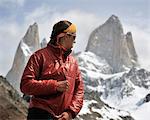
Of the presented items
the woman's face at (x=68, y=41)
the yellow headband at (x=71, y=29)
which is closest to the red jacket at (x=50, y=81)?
the woman's face at (x=68, y=41)

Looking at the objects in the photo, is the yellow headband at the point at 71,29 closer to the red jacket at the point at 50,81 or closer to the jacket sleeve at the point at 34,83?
the red jacket at the point at 50,81

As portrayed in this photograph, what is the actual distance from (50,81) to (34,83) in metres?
0.22

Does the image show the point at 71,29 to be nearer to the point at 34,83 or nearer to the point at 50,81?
the point at 50,81

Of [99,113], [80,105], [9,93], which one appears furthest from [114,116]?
[80,105]

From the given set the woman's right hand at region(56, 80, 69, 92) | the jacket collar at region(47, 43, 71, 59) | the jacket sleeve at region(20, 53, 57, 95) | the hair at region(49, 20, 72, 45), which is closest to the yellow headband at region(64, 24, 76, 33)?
the hair at region(49, 20, 72, 45)

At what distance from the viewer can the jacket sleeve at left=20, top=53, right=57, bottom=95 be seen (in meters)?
6.73

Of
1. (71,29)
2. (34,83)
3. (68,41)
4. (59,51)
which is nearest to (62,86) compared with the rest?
(34,83)

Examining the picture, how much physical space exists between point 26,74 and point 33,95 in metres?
0.31

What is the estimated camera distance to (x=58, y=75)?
6.94 meters

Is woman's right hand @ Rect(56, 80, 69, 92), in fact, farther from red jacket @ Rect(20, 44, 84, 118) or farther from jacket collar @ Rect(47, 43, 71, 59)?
jacket collar @ Rect(47, 43, 71, 59)

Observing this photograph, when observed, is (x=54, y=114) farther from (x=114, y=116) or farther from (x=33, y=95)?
(x=114, y=116)

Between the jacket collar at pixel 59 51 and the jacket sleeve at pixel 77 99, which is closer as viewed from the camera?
the jacket sleeve at pixel 77 99

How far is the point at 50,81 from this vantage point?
679 cm

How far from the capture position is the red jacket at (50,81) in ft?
22.2
